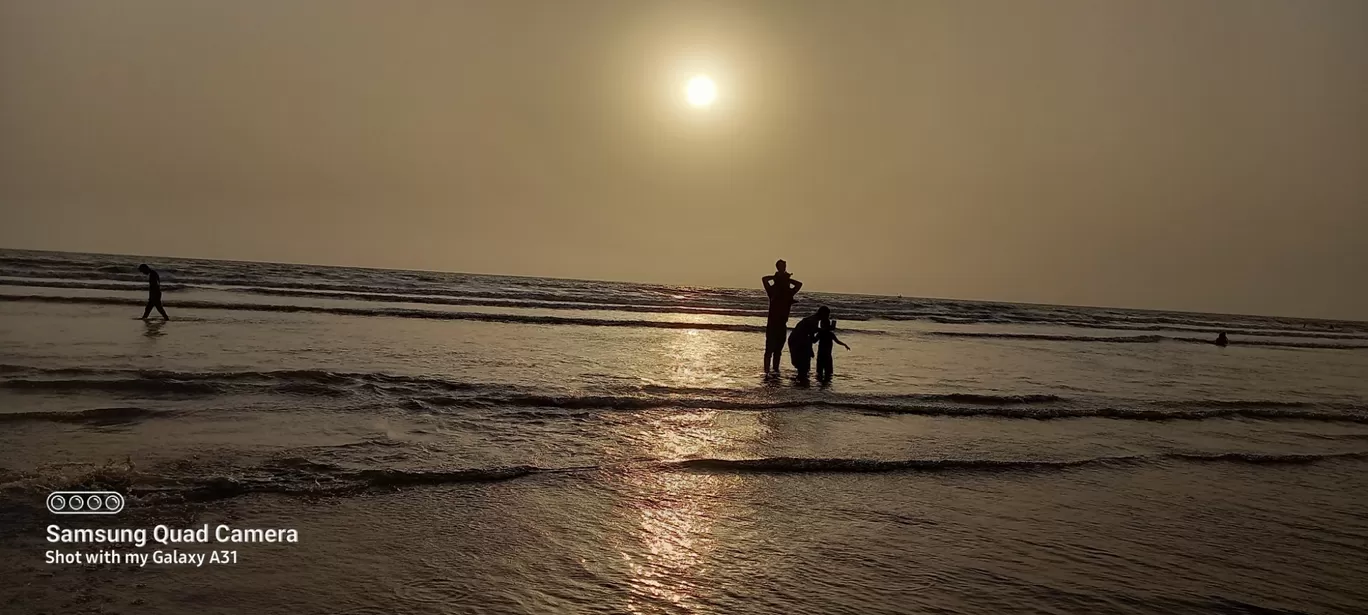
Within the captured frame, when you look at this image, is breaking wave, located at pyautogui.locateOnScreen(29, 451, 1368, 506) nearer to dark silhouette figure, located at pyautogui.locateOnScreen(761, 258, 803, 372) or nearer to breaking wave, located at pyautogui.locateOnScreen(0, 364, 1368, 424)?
breaking wave, located at pyautogui.locateOnScreen(0, 364, 1368, 424)

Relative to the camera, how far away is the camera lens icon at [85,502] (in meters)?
5.09

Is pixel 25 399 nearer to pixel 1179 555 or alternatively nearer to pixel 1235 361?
pixel 1179 555

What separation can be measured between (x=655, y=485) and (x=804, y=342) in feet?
27.8

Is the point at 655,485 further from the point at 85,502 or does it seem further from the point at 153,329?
the point at 153,329

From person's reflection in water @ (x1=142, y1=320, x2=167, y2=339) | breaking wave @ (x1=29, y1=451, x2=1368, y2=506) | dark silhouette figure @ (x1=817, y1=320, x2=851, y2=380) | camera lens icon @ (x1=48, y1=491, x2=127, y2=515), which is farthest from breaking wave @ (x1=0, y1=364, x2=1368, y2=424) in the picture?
person's reflection in water @ (x1=142, y1=320, x2=167, y2=339)

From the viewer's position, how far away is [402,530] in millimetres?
5117

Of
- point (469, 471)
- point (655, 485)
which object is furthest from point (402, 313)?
point (655, 485)

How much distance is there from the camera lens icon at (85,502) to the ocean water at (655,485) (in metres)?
0.10

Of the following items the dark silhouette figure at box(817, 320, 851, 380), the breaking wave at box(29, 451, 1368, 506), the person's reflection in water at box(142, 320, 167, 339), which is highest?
the dark silhouette figure at box(817, 320, 851, 380)

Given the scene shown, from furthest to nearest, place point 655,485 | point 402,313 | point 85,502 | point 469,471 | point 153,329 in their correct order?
point 402,313 → point 153,329 → point 469,471 → point 655,485 → point 85,502

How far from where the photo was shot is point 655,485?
6.57 m

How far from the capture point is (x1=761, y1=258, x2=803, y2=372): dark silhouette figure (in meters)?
14.2

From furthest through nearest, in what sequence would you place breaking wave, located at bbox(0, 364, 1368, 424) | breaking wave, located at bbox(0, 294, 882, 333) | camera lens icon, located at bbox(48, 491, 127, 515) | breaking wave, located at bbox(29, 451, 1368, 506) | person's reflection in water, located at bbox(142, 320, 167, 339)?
breaking wave, located at bbox(0, 294, 882, 333)
person's reflection in water, located at bbox(142, 320, 167, 339)
breaking wave, located at bbox(0, 364, 1368, 424)
breaking wave, located at bbox(29, 451, 1368, 506)
camera lens icon, located at bbox(48, 491, 127, 515)

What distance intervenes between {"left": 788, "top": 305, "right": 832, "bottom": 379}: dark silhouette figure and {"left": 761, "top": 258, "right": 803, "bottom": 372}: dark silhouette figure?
1.25ft
